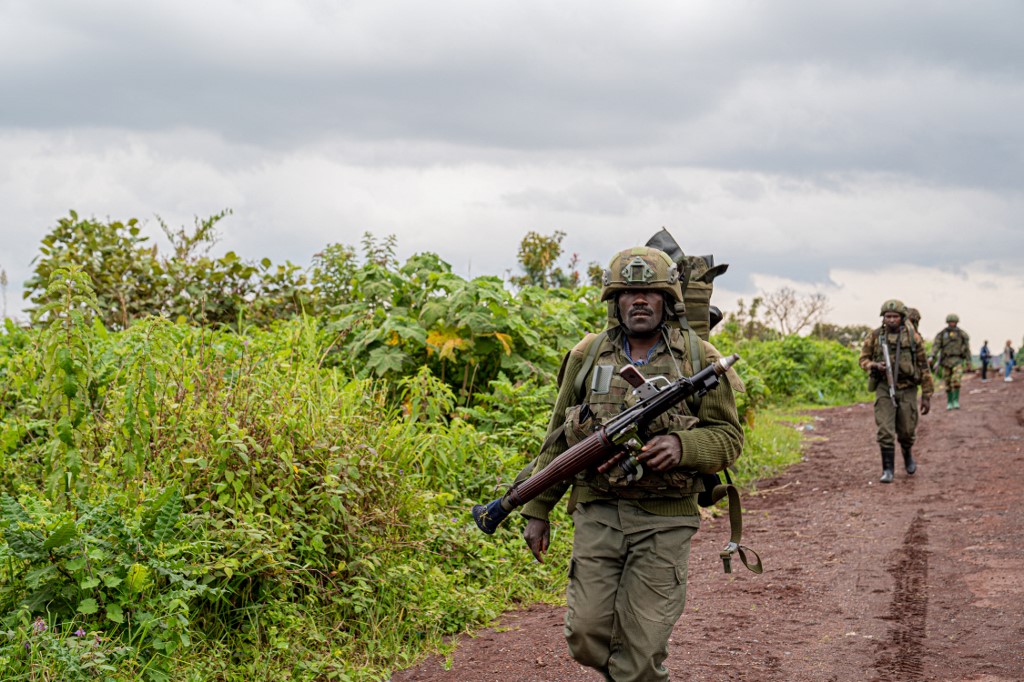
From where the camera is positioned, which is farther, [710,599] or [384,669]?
[710,599]

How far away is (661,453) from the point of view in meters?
3.93

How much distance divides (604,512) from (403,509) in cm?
204

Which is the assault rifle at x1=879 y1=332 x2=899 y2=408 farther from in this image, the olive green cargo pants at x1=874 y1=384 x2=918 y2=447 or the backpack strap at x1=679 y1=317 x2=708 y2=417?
the backpack strap at x1=679 y1=317 x2=708 y2=417

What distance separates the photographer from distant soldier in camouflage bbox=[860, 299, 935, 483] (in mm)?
11273

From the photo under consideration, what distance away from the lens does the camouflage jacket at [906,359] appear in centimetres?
1124

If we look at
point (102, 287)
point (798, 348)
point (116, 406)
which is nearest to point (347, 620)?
point (116, 406)

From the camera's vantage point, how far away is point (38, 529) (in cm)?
441

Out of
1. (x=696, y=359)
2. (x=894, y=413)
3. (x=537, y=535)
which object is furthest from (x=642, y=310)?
(x=894, y=413)

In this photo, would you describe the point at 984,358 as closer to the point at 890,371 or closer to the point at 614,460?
the point at 890,371

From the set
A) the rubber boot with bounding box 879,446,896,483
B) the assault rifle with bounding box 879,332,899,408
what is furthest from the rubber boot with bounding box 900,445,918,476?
the assault rifle with bounding box 879,332,899,408

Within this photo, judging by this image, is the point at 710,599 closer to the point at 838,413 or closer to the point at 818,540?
the point at 818,540

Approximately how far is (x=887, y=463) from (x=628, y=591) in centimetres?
846

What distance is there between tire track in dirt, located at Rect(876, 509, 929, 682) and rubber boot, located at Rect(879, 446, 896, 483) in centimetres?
273

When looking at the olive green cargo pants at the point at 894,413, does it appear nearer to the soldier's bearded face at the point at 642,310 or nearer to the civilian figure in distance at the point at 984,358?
the soldier's bearded face at the point at 642,310
